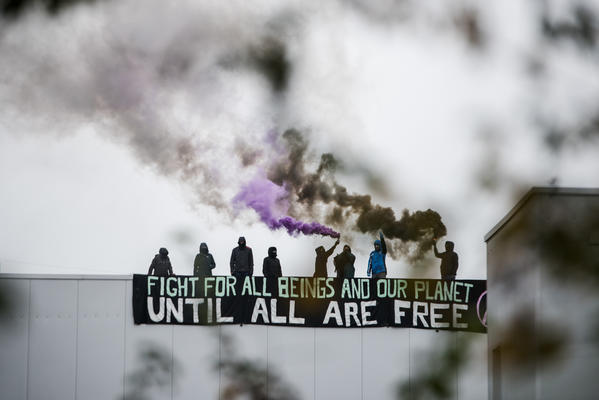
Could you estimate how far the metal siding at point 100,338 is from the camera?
1379 centimetres

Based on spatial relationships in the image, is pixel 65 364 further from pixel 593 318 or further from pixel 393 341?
pixel 593 318

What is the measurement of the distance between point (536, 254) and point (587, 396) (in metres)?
0.98

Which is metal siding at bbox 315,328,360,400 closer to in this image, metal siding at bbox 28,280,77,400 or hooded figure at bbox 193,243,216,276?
metal siding at bbox 28,280,77,400

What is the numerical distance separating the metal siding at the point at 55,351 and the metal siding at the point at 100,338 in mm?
131

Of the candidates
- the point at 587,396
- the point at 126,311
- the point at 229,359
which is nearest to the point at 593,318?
the point at 587,396

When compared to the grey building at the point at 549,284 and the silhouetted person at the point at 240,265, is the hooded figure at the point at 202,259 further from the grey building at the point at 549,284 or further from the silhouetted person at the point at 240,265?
the silhouetted person at the point at 240,265

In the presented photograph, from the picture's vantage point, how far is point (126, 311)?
14305mm

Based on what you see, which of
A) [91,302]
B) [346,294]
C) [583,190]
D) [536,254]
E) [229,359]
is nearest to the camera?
[536,254]

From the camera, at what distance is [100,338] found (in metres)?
14.3

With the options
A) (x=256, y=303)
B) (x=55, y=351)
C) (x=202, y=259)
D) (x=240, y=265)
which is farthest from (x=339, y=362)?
(x=202, y=259)

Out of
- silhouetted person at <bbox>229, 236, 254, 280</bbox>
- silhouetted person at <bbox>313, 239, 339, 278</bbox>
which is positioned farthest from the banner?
silhouetted person at <bbox>313, 239, 339, 278</bbox>

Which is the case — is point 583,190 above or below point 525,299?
above

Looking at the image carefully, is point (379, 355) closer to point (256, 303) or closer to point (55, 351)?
point (256, 303)

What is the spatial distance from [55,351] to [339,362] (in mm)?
4414
